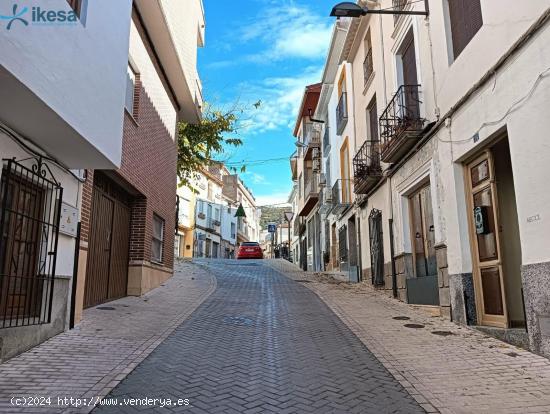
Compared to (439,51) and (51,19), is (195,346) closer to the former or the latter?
(51,19)

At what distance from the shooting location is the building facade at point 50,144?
4797 millimetres

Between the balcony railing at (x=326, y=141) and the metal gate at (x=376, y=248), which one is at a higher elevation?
the balcony railing at (x=326, y=141)

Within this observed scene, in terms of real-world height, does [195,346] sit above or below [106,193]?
below

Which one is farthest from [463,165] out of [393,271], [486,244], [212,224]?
[212,224]

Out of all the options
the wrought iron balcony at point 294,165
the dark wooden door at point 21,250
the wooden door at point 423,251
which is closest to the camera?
the dark wooden door at point 21,250

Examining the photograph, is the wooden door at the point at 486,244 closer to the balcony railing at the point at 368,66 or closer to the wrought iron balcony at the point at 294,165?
the balcony railing at the point at 368,66

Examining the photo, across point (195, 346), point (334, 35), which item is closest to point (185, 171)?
point (334, 35)

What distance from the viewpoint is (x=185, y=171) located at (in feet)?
61.7

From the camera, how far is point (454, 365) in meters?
5.49

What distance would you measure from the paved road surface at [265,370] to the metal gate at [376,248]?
14.4 ft

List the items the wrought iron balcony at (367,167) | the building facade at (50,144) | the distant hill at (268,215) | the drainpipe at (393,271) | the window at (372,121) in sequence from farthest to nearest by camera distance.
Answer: the distant hill at (268,215), the window at (372,121), the wrought iron balcony at (367,167), the drainpipe at (393,271), the building facade at (50,144)

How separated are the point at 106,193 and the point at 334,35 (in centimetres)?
1101

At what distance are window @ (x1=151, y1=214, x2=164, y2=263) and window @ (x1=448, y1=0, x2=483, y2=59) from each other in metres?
8.24

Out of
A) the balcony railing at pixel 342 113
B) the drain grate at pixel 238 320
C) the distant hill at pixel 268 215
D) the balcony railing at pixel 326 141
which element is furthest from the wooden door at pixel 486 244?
the distant hill at pixel 268 215
